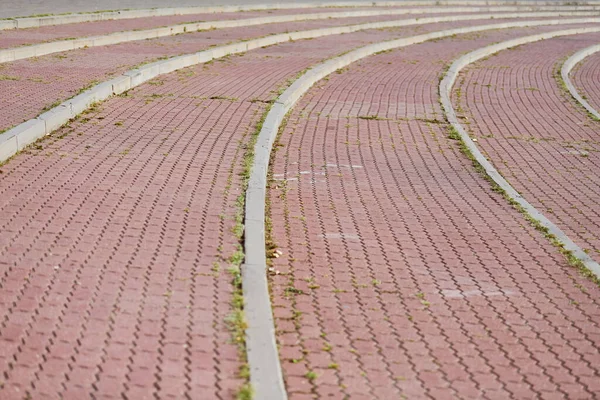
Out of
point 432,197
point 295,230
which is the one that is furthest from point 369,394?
point 432,197

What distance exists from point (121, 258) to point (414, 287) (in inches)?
80.3

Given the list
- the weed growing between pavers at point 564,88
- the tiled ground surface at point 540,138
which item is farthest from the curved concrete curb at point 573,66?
the tiled ground surface at point 540,138

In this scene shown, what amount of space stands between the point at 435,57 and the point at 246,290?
54.7ft

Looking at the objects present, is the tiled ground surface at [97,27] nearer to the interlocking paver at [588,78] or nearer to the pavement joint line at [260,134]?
the pavement joint line at [260,134]

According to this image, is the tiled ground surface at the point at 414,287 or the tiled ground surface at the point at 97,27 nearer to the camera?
the tiled ground surface at the point at 414,287

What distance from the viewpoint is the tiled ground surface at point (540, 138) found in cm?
952

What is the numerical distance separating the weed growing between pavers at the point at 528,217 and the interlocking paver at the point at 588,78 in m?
5.91

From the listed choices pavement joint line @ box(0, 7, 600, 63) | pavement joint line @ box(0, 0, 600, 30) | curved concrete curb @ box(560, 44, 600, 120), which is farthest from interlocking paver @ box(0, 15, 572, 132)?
curved concrete curb @ box(560, 44, 600, 120)

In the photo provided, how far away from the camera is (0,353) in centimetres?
466

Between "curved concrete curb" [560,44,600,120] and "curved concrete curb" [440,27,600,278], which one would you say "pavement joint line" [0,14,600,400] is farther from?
"curved concrete curb" [560,44,600,120]

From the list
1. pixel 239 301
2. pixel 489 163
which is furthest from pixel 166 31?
pixel 239 301

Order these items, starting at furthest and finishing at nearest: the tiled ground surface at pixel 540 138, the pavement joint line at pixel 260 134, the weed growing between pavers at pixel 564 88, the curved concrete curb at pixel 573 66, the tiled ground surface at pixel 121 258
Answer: the curved concrete curb at pixel 573 66 < the weed growing between pavers at pixel 564 88 < the tiled ground surface at pixel 540 138 < the pavement joint line at pixel 260 134 < the tiled ground surface at pixel 121 258

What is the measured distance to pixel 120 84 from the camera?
13219 mm

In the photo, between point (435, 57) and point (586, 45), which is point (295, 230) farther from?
point (586, 45)
